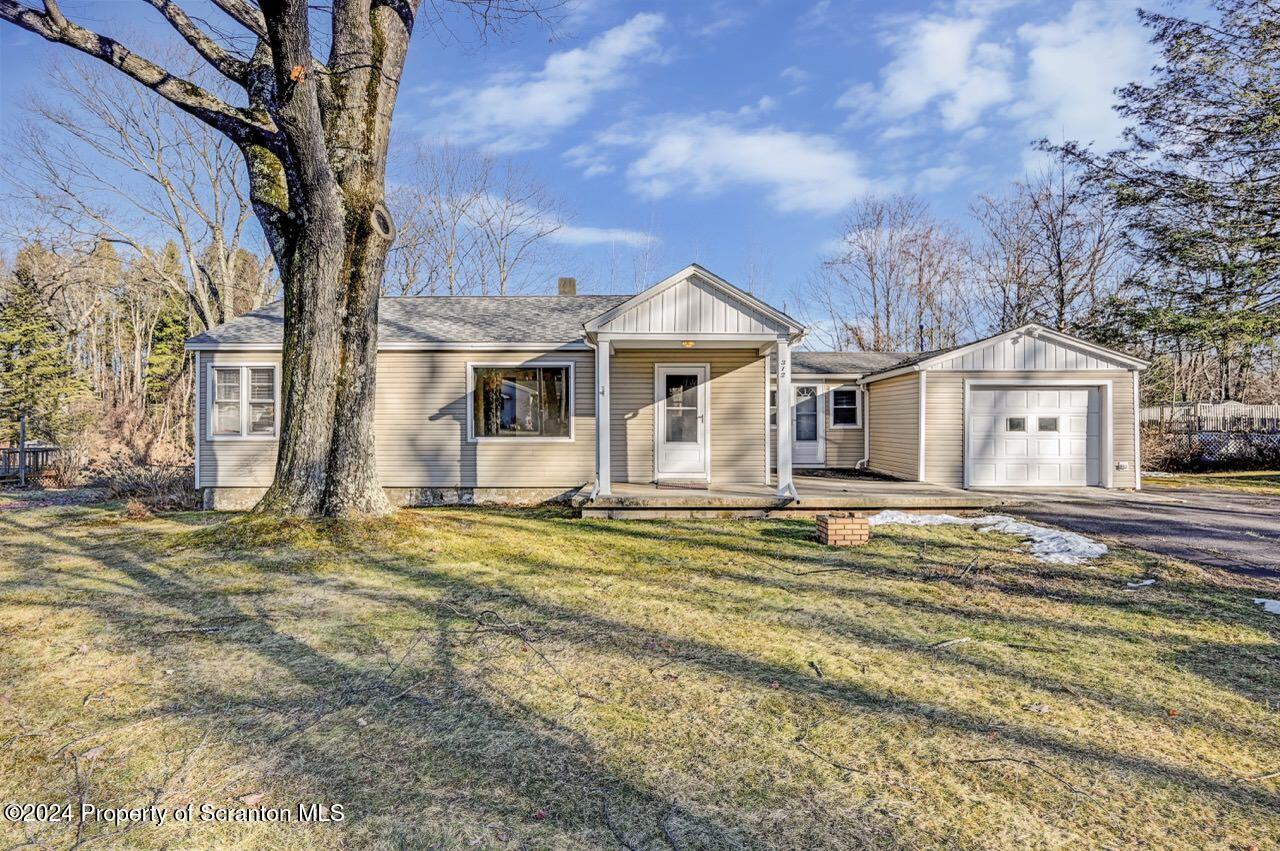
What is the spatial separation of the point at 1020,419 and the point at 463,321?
11.1 meters

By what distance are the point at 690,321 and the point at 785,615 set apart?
219 inches


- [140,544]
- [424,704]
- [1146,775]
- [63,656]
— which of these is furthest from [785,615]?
[140,544]

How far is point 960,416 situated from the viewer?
12.0 meters

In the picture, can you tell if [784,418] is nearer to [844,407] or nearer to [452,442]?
[452,442]

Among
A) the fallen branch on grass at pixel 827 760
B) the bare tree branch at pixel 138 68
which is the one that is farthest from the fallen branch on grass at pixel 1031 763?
the bare tree branch at pixel 138 68

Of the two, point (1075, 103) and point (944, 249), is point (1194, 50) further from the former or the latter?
point (944, 249)

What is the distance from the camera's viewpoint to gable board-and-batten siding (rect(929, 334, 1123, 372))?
38.4ft

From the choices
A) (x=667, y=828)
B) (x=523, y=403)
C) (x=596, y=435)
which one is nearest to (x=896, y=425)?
(x=596, y=435)

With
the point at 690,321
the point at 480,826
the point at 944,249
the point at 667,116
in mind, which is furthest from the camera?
the point at 944,249

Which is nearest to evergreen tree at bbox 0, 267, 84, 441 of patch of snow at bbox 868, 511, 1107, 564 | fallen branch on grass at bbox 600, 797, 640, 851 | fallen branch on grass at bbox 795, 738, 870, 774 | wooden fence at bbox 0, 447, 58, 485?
wooden fence at bbox 0, 447, 58, 485

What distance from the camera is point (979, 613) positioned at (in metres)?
4.60

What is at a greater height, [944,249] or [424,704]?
[944,249]

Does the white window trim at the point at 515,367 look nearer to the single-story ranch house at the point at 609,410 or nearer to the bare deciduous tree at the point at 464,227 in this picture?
the single-story ranch house at the point at 609,410

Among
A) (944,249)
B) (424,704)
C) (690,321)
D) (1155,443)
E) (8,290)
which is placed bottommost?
(424,704)
